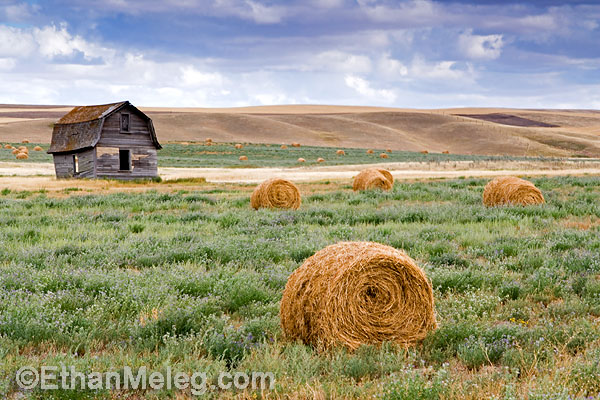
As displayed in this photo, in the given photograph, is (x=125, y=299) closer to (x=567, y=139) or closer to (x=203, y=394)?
(x=203, y=394)

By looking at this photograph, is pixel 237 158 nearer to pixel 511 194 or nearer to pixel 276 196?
pixel 276 196

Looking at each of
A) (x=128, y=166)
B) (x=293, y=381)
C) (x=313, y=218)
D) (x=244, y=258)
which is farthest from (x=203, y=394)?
(x=128, y=166)

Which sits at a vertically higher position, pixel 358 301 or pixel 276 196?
pixel 358 301

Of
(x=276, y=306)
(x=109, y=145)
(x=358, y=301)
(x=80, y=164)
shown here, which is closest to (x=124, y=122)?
(x=109, y=145)

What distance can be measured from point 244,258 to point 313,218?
207 inches

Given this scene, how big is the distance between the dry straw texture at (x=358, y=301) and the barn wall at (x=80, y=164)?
103 feet

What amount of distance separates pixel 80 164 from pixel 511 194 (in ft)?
94.1

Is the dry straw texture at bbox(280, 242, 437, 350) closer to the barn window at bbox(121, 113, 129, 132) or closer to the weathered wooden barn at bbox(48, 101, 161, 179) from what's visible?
the weathered wooden barn at bbox(48, 101, 161, 179)

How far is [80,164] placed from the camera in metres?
35.7

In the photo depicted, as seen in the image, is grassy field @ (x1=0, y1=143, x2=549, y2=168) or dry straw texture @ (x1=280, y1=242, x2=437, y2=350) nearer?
dry straw texture @ (x1=280, y1=242, x2=437, y2=350)

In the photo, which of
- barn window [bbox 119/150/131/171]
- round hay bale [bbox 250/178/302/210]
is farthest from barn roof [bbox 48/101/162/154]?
round hay bale [bbox 250/178/302/210]

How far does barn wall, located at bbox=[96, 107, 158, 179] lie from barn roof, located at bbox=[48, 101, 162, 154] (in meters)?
0.38

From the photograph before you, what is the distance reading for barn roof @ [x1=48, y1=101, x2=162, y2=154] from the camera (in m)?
34.1

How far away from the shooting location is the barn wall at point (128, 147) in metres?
34.1
